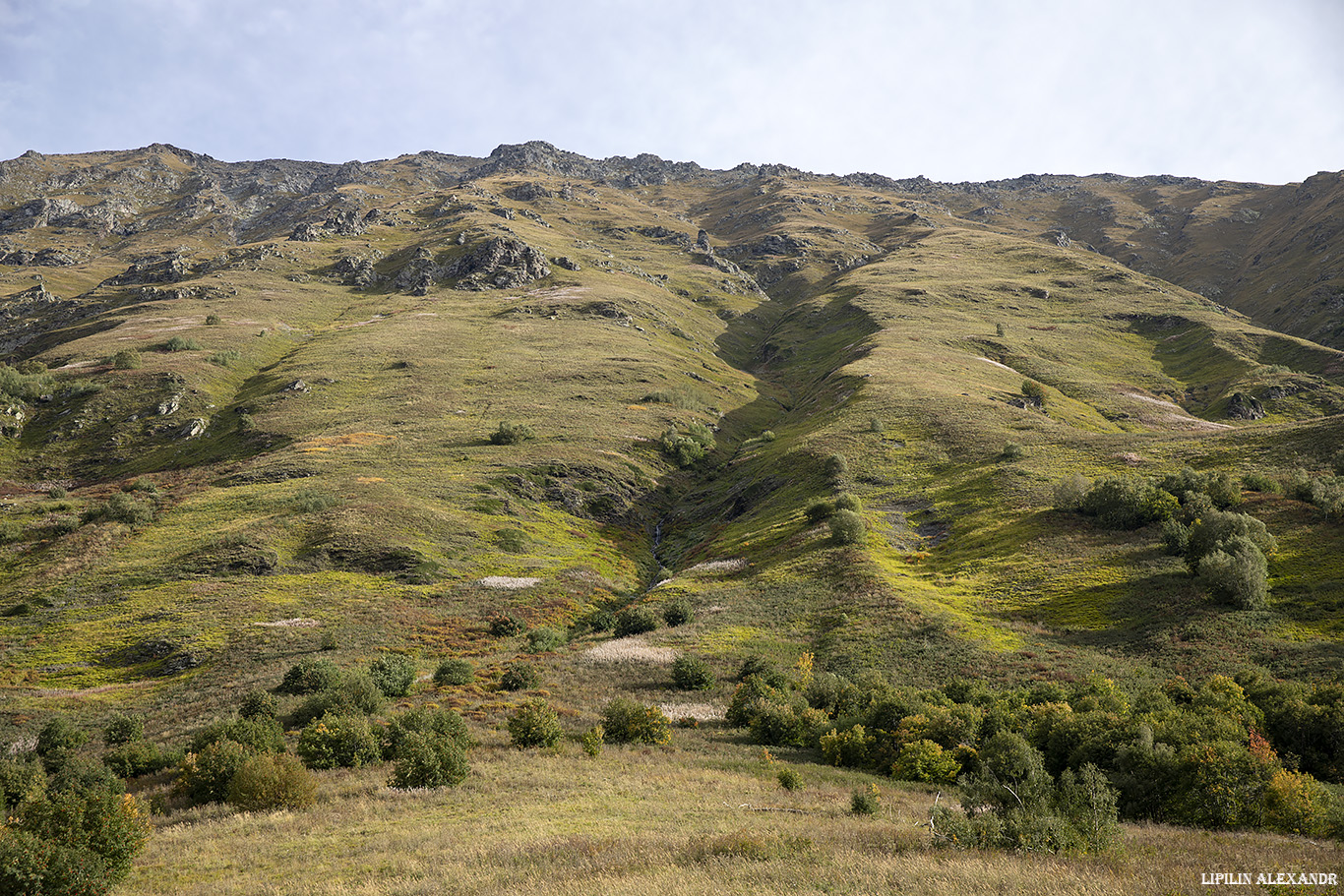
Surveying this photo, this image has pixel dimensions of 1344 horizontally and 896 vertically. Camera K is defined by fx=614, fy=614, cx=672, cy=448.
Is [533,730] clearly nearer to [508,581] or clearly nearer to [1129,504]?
[508,581]

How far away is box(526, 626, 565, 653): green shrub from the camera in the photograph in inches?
1607

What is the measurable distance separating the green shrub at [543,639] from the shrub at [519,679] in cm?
675

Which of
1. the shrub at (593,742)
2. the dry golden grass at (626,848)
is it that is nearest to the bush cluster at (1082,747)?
the dry golden grass at (626,848)

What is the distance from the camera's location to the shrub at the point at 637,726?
1026 inches

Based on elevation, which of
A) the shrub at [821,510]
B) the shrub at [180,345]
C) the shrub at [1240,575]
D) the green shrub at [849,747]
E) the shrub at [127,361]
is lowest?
the green shrub at [849,747]

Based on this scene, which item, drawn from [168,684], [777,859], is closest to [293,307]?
[168,684]

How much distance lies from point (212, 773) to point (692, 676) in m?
21.7

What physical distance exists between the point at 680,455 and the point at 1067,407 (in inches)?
2443

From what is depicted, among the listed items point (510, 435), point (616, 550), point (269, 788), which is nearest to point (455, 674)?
point (269, 788)

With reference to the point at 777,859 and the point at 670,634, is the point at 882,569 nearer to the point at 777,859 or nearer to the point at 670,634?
the point at 670,634

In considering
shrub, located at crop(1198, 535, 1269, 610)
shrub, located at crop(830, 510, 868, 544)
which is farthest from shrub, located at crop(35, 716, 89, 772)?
shrub, located at crop(1198, 535, 1269, 610)

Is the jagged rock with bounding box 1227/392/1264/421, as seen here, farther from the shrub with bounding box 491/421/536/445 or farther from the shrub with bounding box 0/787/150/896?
the shrub with bounding box 0/787/150/896

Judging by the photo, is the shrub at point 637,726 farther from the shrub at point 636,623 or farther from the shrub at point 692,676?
the shrub at point 636,623

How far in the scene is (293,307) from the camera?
14700cm
